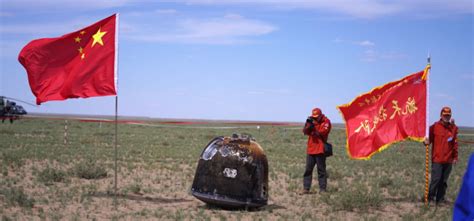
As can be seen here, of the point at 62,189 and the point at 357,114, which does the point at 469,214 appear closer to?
the point at 357,114

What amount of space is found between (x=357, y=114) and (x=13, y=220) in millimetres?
6585

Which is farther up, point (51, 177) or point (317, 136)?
point (317, 136)

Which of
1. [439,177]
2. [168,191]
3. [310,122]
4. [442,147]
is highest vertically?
[310,122]

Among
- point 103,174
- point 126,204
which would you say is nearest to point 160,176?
point 103,174

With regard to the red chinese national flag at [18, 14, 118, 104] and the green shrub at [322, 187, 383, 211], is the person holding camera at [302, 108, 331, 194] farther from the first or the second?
the red chinese national flag at [18, 14, 118, 104]

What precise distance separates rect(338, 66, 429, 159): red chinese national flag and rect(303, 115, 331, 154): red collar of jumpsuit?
1.12 meters

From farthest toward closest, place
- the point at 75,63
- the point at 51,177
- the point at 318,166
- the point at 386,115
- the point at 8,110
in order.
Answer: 1. the point at 8,110
2. the point at 51,177
3. the point at 318,166
4. the point at 386,115
5. the point at 75,63

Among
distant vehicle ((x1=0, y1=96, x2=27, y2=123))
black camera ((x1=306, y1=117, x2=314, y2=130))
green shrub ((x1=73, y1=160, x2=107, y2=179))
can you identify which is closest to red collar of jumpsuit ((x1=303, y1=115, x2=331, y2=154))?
black camera ((x1=306, y1=117, x2=314, y2=130))

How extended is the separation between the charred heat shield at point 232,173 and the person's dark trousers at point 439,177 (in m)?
3.44

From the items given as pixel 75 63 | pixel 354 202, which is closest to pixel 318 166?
pixel 354 202

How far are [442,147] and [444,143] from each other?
0.09m

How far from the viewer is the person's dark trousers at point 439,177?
1177 centimetres

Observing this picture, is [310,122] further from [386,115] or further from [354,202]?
[354,202]

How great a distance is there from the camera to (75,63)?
38.0 feet
